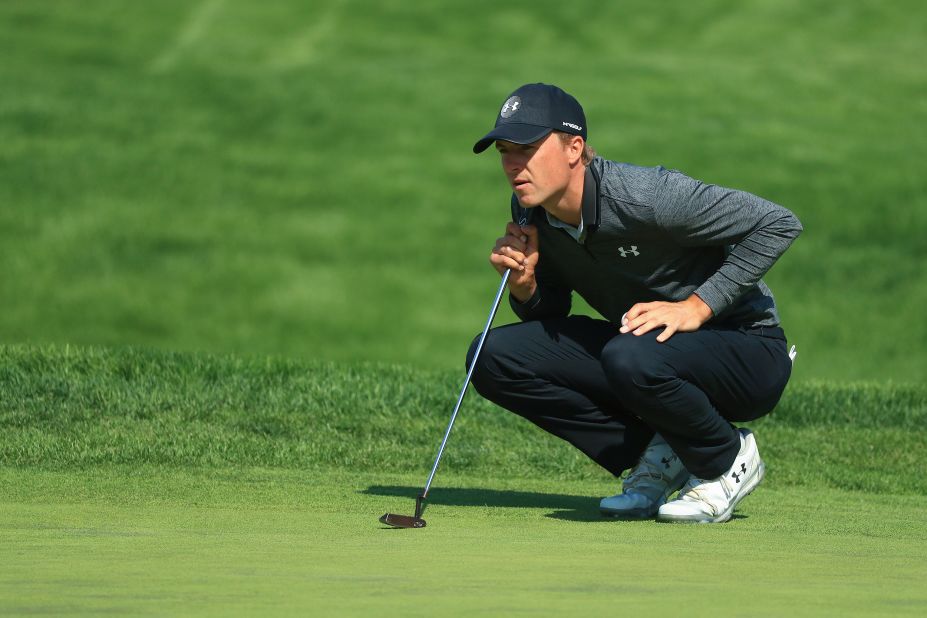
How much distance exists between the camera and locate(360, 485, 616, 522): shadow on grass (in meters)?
4.40

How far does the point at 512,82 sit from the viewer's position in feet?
69.3

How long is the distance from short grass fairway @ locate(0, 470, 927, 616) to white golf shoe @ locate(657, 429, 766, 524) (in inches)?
2.5

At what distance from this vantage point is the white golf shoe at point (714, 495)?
421 centimetres

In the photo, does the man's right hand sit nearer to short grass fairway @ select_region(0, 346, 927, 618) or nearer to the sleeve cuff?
the sleeve cuff

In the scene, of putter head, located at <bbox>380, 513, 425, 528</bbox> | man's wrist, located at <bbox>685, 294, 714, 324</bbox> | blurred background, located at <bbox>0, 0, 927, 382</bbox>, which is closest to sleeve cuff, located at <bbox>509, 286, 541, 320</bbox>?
man's wrist, located at <bbox>685, 294, 714, 324</bbox>

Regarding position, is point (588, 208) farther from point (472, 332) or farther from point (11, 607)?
point (472, 332)

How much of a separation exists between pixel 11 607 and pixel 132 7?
26539 mm

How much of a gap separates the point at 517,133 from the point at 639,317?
0.60 m

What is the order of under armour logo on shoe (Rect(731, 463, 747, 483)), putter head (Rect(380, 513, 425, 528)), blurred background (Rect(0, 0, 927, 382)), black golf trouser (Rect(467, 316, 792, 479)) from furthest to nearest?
blurred background (Rect(0, 0, 927, 382)), under armour logo on shoe (Rect(731, 463, 747, 483)), black golf trouser (Rect(467, 316, 792, 479)), putter head (Rect(380, 513, 425, 528))

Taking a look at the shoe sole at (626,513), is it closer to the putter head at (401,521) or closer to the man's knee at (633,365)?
the man's knee at (633,365)

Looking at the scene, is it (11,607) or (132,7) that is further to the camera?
(132,7)

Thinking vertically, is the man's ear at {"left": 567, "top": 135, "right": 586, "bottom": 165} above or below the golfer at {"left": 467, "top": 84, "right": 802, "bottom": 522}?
above

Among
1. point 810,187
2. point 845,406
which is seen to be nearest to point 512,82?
point 810,187

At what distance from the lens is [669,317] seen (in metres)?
4.26
